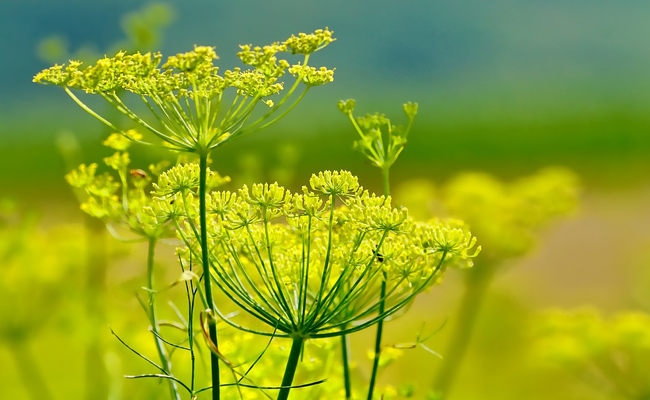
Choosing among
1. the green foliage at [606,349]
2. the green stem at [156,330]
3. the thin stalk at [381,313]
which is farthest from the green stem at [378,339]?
the green foliage at [606,349]

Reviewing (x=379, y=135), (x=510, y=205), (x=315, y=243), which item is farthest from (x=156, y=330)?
(x=510, y=205)

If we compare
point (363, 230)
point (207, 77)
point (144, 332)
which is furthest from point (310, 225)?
point (144, 332)

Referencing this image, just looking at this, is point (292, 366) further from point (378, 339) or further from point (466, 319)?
point (466, 319)

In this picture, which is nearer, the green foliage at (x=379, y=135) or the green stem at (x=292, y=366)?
the green stem at (x=292, y=366)

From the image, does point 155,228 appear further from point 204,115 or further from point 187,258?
point 204,115

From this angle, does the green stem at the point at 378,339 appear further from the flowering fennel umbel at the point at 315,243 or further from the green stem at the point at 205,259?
the green stem at the point at 205,259

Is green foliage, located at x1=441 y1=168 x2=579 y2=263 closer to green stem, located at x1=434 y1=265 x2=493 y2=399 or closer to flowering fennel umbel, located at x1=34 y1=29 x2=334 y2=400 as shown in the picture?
green stem, located at x1=434 y1=265 x2=493 y2=399

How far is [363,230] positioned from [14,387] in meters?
2.53

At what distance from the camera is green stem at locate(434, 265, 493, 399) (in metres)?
1.80

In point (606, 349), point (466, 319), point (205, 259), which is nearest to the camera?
point (205, 259)

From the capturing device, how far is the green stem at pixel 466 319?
5.91ft

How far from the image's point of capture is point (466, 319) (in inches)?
77.8

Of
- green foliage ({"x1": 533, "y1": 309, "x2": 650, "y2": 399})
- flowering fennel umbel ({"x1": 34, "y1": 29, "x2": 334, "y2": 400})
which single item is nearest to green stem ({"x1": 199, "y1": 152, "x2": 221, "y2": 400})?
flowering fennel umbel ({"x1": 34, "y1": 29, "x2": 334, "y2": 400})

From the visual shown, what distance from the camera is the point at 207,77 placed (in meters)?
0.61
